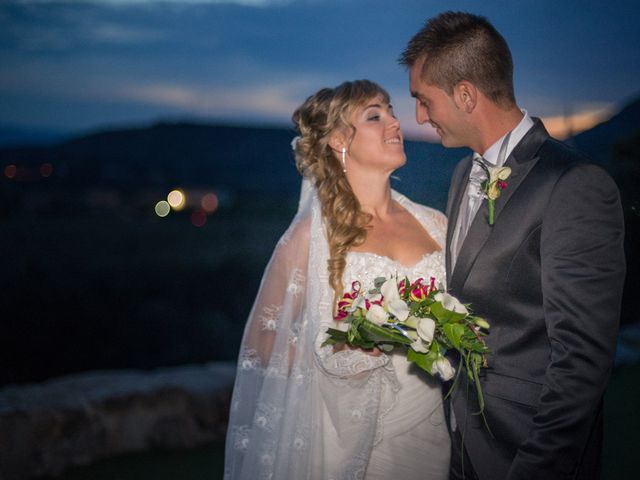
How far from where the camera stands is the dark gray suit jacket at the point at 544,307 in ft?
5.96

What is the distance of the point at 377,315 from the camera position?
205 cm

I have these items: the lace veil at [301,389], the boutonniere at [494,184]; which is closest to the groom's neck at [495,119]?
the boutonniere at [494,184]

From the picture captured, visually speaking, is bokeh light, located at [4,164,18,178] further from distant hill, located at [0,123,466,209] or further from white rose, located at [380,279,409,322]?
white rose, located at [380,279,409,322]

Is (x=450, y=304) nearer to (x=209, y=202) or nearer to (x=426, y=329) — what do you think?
(x=426, y=329)

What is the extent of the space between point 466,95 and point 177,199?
28204 mm

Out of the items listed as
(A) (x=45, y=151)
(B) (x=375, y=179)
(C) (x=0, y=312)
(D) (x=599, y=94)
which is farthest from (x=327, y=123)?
(A) (x=45, y=151)

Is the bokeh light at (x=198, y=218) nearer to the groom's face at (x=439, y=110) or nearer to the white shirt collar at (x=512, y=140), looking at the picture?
the groom's face at (x=439, y=110)

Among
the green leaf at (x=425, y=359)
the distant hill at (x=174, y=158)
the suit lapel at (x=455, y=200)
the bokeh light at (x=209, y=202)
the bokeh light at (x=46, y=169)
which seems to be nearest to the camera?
the green leaf at (x=425, y=359)

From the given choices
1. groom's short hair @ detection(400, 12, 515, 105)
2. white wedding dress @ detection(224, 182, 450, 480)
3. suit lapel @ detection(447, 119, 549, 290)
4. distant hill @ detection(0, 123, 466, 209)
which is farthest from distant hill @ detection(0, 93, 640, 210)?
suit lapel @ detection(447, 119, 549, 290)

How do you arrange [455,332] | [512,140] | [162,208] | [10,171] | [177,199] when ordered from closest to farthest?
[455,332], [512,140], [10,171], [177,199], [162,208]

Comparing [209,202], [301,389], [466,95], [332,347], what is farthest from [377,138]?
[209,202]

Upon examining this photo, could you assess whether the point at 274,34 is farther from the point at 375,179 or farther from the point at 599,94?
the point at 375,179

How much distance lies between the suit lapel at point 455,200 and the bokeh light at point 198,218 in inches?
1037

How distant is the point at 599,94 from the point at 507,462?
426 centimetres
